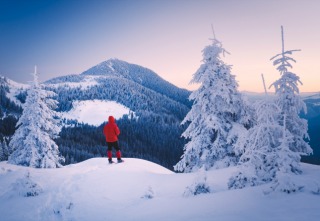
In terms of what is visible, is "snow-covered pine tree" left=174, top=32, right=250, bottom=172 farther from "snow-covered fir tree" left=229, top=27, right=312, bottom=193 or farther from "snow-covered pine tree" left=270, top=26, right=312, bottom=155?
"snow-covered fir tree" left=229, top=27, right=312, bottom=193

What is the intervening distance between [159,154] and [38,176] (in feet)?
346

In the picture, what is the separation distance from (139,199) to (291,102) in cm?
839

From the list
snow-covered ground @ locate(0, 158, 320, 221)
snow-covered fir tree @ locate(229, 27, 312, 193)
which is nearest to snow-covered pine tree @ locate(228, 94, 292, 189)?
snow-covered fir tree @ locate(229, 27, 312, 193)

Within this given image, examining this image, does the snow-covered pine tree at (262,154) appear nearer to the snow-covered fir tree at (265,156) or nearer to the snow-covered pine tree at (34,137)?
the snow-covered fir tree at (265,156)

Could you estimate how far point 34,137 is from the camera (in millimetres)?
20141

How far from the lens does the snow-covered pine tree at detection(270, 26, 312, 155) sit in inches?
398

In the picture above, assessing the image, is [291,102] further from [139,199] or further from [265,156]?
[139,199]

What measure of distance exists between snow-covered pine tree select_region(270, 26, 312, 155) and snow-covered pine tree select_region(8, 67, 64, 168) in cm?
1870

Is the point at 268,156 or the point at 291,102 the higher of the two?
the point at 291,102

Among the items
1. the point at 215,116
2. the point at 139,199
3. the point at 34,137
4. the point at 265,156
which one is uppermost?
the point at 215,116

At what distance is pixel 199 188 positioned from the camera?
22.1ft

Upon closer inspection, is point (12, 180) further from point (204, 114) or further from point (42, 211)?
point (204, 114)

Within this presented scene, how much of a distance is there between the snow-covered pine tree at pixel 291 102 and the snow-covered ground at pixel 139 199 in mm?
2703

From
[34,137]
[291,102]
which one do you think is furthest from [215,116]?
[34,137]
